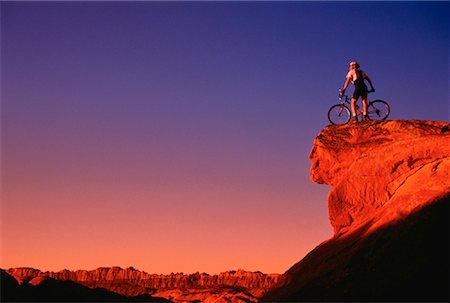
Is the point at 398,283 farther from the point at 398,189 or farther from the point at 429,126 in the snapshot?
the point at 429,126

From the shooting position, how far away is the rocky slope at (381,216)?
14.5 metres

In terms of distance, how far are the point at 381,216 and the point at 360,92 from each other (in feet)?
A: 23.7

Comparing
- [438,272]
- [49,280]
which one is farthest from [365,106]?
[49,280]

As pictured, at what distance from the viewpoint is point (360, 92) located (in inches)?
928

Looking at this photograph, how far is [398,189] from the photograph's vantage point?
19.0m

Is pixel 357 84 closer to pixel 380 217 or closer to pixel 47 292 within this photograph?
pixel 380 217

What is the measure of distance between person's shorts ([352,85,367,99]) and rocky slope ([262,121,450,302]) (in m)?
1.61

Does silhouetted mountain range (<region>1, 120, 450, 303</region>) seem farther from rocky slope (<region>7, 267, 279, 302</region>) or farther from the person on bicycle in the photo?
rocky slope (<region>7, 267, 279, 302</region>)

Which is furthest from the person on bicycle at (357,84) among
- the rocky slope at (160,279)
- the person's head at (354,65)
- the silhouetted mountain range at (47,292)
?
the rocky slope at (160,279)

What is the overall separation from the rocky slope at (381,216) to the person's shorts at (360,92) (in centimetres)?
161

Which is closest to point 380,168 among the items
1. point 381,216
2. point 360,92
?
point 381,216

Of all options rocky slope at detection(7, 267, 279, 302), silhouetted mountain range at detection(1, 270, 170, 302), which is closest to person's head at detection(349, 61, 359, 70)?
silhouetted mountain range at detection(1, 270, 170, 302)

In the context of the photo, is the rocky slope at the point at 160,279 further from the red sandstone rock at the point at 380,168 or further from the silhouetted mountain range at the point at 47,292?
the red sandstone rock at the point at 380,168

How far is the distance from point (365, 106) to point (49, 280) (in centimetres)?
2556
